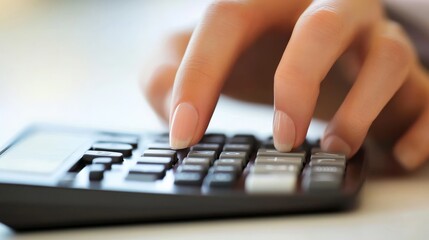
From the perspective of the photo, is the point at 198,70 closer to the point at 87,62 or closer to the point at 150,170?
the point at 150,170

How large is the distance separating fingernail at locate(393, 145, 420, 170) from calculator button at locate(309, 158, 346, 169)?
84 millimetres

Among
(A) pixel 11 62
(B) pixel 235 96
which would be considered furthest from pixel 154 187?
(A) pixel 11 62

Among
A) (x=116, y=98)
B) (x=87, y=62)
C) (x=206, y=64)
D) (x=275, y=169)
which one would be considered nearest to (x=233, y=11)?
(x=206, y=64)

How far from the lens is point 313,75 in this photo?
427 mm

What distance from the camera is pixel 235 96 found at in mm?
616

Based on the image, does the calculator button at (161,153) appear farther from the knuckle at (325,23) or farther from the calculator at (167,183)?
the knuckle at (325,23)

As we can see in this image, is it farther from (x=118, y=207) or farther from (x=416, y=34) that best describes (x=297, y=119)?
(x=416, y=34)

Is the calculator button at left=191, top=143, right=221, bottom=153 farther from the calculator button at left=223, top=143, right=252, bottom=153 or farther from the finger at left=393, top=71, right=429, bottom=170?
the finger at left=393, top=71, right=429, bottom=170

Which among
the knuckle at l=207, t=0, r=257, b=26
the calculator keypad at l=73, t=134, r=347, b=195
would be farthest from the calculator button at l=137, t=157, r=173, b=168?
the knuckle at l=207, t=0, r=257, b=26

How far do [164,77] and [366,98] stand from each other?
0.60 ft

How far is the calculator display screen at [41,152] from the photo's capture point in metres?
0.41

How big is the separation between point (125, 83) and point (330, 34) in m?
0.42

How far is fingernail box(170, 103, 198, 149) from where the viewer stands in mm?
428

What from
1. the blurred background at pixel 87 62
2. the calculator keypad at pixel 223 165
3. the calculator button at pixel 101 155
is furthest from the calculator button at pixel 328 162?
the blurred background at pixel 87 62
